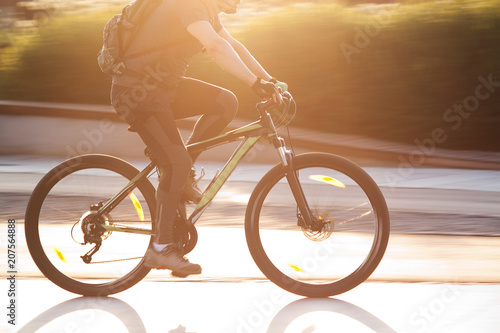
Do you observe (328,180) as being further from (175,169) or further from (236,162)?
(175,169)

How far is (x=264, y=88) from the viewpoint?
441cm

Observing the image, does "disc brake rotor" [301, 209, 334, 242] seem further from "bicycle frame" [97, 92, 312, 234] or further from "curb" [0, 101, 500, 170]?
"curb" [0, 101, 500, 170]

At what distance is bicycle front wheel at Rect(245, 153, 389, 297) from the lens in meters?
4.58

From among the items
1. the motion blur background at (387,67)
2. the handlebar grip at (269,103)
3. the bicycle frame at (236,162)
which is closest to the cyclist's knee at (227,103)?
the bicycle frame at (236,162)

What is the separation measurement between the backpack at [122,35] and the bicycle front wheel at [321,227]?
102cm

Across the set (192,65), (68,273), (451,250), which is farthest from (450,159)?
(68,273)

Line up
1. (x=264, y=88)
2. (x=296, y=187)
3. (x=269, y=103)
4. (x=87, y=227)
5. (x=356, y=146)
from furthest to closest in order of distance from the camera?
1. (x=356, y=146)
2. (x=87, y=227)
3. (x=296, y=187)
4. (x=269, y=103)
5. (x=264, y=88)

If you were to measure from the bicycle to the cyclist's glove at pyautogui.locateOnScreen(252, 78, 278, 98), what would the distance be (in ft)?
0.37

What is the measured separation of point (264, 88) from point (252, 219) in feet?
2.48

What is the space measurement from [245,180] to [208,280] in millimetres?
3869

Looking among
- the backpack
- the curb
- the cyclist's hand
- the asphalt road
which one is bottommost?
the asphalt road

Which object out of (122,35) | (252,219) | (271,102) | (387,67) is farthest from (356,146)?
(122,35)

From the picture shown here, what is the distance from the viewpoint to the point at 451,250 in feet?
19.3

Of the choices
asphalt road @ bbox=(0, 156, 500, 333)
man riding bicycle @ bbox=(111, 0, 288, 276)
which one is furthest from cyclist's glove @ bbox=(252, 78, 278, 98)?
asphalt road @ bbox=(0, 156, 500, 333)
